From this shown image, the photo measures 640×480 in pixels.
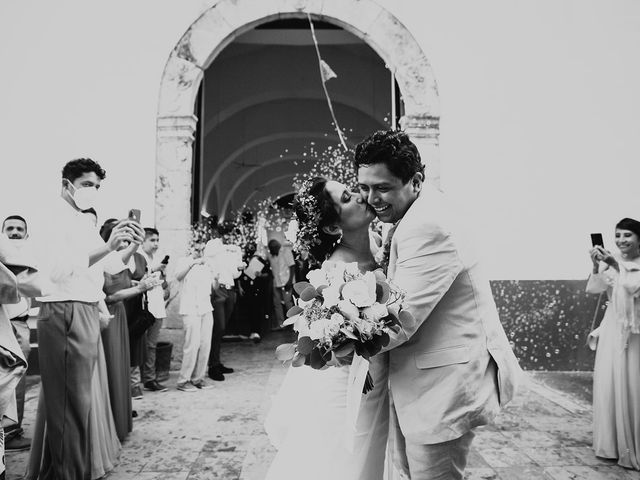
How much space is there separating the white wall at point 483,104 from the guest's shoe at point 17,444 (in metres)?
3.25

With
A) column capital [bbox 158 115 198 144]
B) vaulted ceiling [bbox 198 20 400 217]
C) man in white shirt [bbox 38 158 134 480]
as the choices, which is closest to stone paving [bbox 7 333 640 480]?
man in white shirt [bbox 38 158 134 480]

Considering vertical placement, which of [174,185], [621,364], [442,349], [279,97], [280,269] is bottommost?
[621,364]

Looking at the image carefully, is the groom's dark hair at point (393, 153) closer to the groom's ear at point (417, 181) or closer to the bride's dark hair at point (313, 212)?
the groom's ear at point (417, 181)

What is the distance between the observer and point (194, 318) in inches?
241

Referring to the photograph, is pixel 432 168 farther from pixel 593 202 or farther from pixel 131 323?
pixel 131 323

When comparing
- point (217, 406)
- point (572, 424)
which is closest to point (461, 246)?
point (572, 424)

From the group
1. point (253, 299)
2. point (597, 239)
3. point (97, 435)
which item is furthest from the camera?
point (253, 299)

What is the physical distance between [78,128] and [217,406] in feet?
13.9

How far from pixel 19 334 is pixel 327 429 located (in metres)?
→ 3.54

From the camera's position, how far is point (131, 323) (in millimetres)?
5312

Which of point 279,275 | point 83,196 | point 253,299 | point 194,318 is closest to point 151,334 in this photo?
point 194,318

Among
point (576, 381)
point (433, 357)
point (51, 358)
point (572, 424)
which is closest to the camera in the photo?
point (433, 357)

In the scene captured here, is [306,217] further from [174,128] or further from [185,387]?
[174,128]

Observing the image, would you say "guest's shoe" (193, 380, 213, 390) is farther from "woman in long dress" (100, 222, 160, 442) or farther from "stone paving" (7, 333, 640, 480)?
"woman in long dress" (100, 222, 160, 442)
